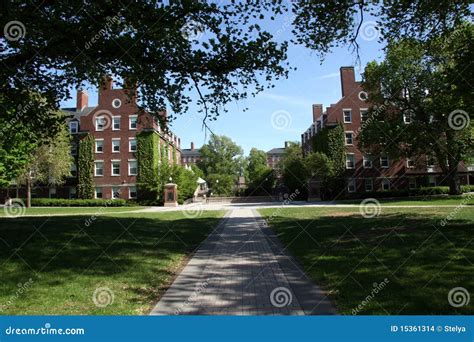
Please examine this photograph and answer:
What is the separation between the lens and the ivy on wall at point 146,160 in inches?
2036

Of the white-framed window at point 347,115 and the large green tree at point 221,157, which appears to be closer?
the white-framed window at point 347,115

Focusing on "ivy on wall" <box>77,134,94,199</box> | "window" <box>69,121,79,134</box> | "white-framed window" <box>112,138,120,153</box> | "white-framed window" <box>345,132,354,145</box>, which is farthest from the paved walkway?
"window" <box>69,121,79,134</box>

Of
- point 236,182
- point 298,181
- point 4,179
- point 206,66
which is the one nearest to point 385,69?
point 298,181

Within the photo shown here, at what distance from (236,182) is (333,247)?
3898 inches

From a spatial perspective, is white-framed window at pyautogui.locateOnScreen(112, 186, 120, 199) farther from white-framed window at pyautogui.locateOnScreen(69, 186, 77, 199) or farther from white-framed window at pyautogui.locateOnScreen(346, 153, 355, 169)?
white-framed window at pyautogui.locateOnScreen(346, 153, 355, 169)

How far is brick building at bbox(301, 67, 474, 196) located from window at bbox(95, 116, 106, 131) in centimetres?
3138

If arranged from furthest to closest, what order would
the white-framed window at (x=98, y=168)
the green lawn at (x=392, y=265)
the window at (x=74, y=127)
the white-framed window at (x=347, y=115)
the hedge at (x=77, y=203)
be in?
the window at (x=74, y=127), the white-framed window at (x=347, y=115), the white-framed window at (x=98, y=168), the hedge at (x=77, y=203), the green lawn at (x=392, y=265)

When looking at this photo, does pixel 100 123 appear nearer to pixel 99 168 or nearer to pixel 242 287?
pixel 99 168

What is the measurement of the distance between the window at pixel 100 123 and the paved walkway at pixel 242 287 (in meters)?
46.9

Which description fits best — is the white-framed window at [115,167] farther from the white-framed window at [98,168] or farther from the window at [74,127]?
the window at [74,127]

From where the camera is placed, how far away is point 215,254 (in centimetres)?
1174

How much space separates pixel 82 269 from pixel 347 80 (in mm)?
52822

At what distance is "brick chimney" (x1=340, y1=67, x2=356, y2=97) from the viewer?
55.5 metres

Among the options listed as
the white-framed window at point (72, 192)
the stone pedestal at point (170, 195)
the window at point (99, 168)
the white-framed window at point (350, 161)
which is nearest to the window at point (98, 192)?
the window at point (99, 168)
